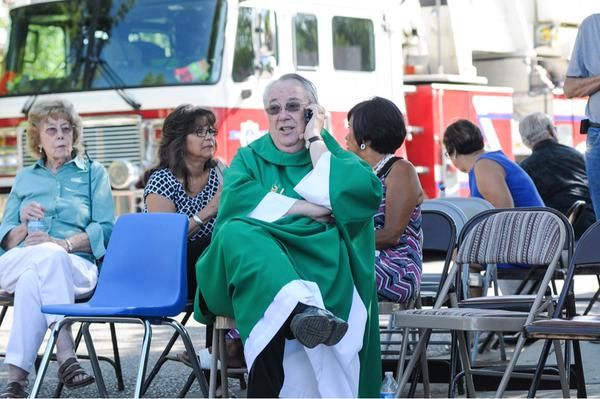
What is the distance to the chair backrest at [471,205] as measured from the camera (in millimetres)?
7914

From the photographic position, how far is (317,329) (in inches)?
204

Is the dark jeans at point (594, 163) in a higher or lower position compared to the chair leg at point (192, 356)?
higher

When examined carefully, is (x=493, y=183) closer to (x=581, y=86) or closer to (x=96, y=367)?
(x=581, y=86)

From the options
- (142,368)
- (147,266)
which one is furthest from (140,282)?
(142,368)

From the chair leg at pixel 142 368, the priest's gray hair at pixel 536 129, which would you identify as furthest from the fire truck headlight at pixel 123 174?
the chair leg at pixel 142 368

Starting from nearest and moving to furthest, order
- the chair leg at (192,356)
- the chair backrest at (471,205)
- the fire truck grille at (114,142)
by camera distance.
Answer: the chair leg at (192,356) → the chair backrest at (471,205) → the fire truck grille at (114,142)

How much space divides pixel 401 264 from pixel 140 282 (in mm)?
1138

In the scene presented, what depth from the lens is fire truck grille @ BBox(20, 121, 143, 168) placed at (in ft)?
40.2

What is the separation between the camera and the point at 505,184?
8484 mm

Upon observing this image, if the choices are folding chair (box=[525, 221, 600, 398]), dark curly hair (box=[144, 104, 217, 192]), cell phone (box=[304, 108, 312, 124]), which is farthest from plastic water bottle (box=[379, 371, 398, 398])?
dark curly hair (box=[144, 104, 217, 192])

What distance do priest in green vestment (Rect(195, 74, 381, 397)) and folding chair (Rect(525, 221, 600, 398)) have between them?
66cm

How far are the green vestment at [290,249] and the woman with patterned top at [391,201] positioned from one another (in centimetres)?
63

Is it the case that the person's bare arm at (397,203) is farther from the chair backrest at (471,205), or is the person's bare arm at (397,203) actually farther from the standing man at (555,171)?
the standing man at (555,171)

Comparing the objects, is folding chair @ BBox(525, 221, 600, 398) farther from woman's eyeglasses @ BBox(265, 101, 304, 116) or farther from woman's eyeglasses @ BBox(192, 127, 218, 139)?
woman's eyeglasses @ BBox(192, 127, 218, 139)
